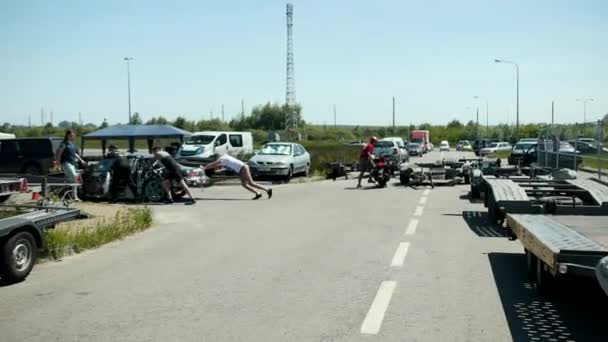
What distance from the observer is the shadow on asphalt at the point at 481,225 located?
1058 centimetres

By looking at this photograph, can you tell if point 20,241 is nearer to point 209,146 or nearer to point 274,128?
point 209,146

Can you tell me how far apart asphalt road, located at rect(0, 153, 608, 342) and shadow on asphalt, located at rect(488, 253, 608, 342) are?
0.02 metres

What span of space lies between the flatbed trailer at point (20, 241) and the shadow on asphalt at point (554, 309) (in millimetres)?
5155

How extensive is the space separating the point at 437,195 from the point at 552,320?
12961 millimetres

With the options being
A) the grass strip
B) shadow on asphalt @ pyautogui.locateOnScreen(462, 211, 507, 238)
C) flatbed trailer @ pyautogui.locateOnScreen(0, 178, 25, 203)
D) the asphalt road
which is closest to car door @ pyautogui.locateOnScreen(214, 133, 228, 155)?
flatbed trailer @ pyautogui.locateOnScreen(0, 178, 25, 203)

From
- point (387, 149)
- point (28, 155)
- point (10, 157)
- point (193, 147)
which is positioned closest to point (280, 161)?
point (193, 147)

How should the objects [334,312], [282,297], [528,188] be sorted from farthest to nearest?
[528,188] → [282,297] → [334,312]

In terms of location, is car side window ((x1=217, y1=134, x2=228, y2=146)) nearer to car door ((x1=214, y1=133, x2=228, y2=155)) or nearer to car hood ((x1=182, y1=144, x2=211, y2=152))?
car door ((x1=214, y1=133, x2=228, y2=155))

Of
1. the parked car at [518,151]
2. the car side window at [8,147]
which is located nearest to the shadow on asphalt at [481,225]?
the parked car at [518,151]

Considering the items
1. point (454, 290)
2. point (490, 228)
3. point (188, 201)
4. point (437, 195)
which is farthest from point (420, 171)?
point (454, 290)

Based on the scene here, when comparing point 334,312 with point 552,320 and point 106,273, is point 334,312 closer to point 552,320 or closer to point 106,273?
point 552,320

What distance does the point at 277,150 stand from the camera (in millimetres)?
25109

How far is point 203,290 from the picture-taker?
21.7ft

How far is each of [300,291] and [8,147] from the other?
23.5 m
